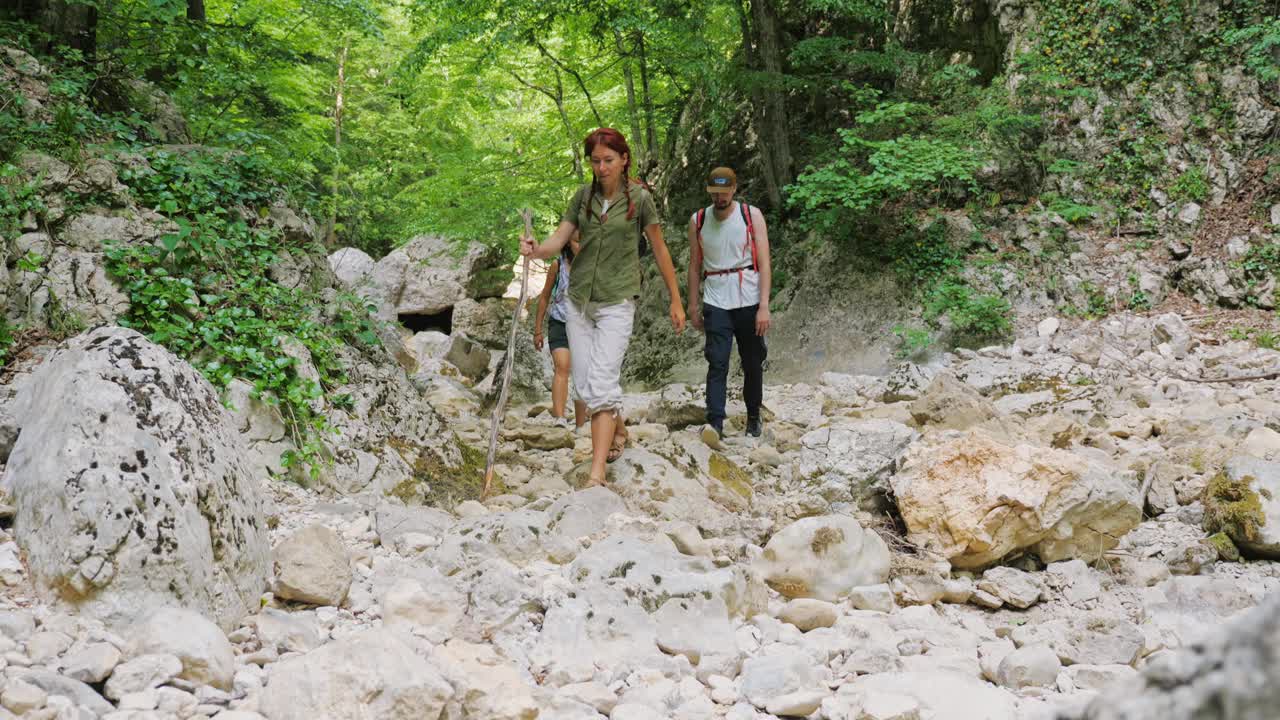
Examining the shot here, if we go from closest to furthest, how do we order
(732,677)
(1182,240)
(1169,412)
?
(732,677), (1169,412), (1182,240)

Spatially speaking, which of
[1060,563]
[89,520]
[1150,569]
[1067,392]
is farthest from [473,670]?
[1067,392]

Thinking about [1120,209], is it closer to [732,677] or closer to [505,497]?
[505,497]

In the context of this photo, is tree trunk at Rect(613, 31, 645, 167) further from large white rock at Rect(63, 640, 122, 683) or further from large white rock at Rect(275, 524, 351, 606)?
large white rock at Rect(63, 640, 122, 683)

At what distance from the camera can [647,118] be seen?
14.1 meters

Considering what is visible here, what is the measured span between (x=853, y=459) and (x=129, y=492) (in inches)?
139

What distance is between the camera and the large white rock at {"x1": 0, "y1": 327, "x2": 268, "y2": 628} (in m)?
2.49

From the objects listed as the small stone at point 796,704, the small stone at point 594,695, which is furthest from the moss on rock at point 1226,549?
the small stone at point 594,695

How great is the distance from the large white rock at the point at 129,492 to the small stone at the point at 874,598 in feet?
7.87

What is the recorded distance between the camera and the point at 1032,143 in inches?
445

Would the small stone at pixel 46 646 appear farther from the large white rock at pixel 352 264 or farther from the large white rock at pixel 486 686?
the large white rock at pixel 352 264

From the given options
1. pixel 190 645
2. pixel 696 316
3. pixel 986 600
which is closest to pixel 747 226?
→ pixel 696 316

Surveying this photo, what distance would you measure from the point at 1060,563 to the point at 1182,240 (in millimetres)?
8403

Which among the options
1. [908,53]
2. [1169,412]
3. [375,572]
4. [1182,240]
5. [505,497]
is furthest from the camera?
[908,53]

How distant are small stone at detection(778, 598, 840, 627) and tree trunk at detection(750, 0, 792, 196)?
9193 millimetres
